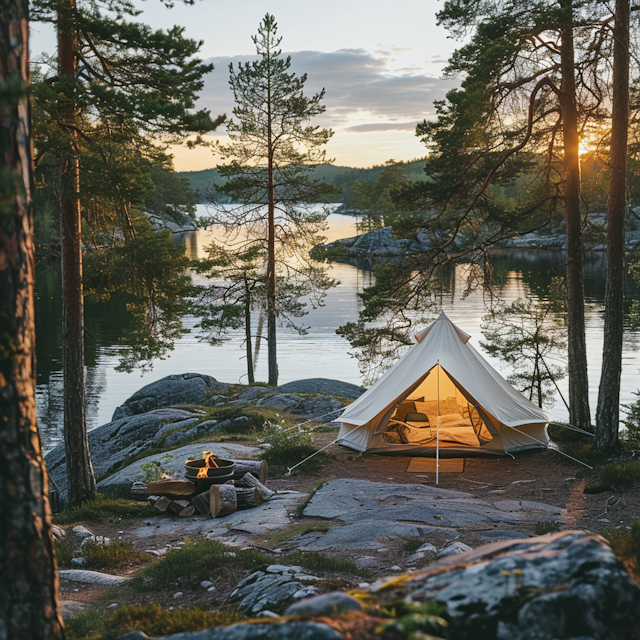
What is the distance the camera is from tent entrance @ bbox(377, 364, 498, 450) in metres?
12.3

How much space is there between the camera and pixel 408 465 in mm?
11609

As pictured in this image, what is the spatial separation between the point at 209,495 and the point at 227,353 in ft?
90.5

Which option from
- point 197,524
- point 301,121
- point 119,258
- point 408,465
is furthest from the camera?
point 301,121

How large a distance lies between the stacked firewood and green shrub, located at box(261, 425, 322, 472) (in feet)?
5.70

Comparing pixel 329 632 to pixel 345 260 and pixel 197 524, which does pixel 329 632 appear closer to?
pixel 197 524

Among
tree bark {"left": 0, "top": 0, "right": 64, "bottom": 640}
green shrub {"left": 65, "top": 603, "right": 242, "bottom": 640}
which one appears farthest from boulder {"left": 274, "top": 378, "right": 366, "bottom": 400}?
tree bark {"left": 0, "top": 0, "right": 64, "bottom": 640}

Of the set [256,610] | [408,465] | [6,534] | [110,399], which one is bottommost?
[110,399]

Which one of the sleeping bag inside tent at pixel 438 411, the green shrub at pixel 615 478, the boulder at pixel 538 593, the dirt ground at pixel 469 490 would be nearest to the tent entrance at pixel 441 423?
the sleeping bag inside tent at pixel 438 411

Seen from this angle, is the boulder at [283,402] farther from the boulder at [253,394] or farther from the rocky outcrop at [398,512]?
the rocky outcrop at [398,512]

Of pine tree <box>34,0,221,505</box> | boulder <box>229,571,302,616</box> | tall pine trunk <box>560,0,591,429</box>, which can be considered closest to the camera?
boulder <box>229,571,302,616</box>

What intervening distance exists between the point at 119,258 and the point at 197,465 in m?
3.79

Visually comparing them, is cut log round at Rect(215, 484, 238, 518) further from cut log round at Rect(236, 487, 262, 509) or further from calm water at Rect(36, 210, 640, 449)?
calm water at Rect(36, 210, 640, 449)

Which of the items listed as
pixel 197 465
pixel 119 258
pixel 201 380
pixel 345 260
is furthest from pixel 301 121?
pixel 345 260

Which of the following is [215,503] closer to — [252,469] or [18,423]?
[252,469]
